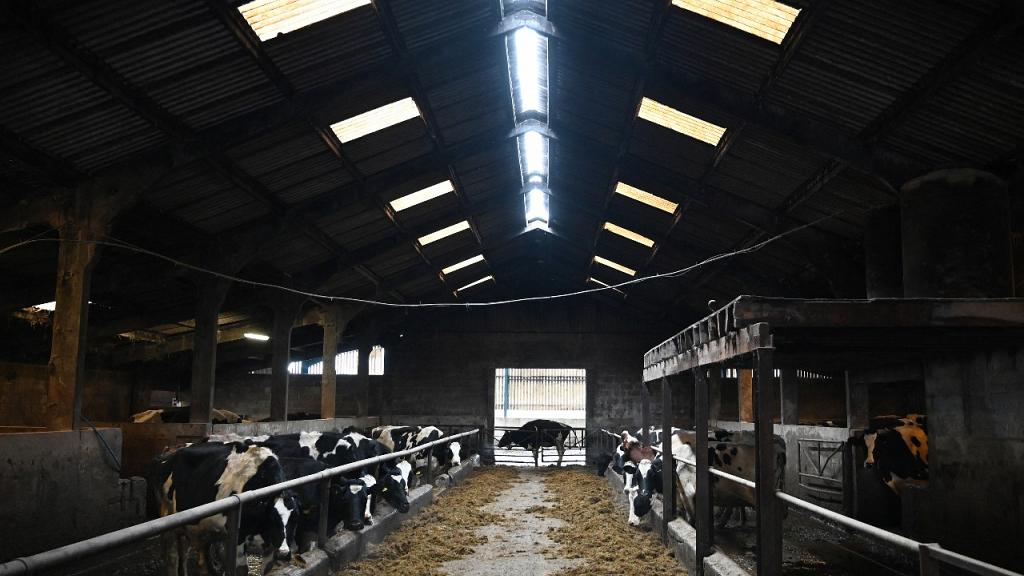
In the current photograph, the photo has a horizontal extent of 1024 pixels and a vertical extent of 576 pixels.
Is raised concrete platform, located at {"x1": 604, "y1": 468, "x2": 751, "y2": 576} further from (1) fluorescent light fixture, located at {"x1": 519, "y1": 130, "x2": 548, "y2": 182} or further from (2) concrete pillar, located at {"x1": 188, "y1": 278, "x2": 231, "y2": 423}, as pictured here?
(2) concrete pillar, located at {"x1": 188, "y1": 278, "x2": 231, "y2": 423}

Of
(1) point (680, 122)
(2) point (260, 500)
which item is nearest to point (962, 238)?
(1) point (680, 122)

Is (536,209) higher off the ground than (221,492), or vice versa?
(536,209)

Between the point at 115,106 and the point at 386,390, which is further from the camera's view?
the point at 386,390

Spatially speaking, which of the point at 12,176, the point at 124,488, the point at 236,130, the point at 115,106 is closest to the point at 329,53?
the point at 236,130

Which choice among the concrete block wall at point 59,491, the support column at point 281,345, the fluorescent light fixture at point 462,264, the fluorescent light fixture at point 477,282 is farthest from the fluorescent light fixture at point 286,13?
the fluorescent light fixture at point 477,282

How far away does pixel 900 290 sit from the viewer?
1136 cm

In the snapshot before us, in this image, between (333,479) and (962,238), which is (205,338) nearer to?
(333,479)

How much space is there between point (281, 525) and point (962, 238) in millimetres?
7660

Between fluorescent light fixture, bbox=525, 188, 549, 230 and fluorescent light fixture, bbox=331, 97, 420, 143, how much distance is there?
6298 mm

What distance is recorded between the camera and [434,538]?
941 cm

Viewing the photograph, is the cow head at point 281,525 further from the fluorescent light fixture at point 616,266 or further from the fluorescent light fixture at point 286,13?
the fluorescent light fixture at point 616,266

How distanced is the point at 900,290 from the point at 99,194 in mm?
10783

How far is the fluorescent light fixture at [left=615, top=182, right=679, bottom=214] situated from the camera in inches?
624

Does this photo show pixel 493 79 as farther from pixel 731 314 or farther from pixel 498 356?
pixel 498 356
